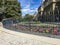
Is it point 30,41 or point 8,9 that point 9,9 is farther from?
point 30,41

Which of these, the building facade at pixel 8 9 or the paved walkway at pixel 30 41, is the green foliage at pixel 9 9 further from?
the paved walkway at pixel 30 41

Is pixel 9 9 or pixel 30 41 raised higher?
pixel 9 9

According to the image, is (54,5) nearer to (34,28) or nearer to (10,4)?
(10,4)

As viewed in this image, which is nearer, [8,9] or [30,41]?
[30,41]

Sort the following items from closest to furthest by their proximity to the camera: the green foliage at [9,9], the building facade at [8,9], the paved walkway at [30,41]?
the paved walkway at [30,41]
the building facade at [8,9]
the green foliage at [9,9]

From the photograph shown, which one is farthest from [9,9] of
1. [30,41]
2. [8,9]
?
[30,41]

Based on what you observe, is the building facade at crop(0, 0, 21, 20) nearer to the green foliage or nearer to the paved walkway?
the green foliage

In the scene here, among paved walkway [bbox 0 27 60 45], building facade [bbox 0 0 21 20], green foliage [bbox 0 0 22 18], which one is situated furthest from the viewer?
green foliage [bbox 0 0 22 18]

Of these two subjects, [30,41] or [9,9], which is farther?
[9,9]

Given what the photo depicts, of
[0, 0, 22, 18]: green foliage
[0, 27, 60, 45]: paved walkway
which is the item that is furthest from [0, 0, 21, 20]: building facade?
[0, 27, 60, 45]: paved walkway

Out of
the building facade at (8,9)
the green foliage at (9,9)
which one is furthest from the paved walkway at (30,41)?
the green foliage at (9,9)

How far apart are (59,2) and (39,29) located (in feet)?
74.4

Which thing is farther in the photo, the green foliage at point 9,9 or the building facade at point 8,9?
the green foliage at point 9,9

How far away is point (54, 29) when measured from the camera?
1512 centimetres
